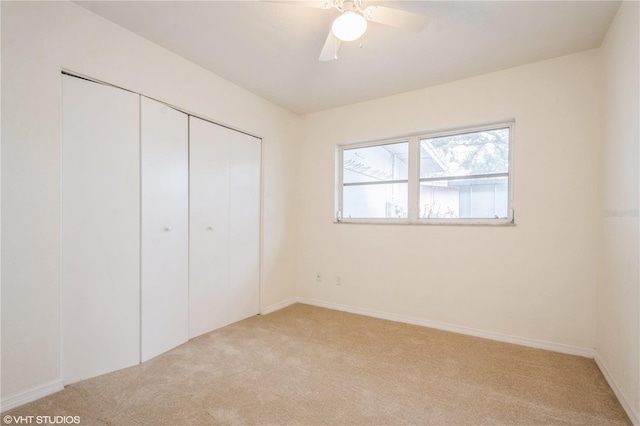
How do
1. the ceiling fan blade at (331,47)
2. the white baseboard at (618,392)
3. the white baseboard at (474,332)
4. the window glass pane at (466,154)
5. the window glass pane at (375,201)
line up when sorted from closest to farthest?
the white baseboard at (618,392), the ceiling fan blade at (331,47), the white baseboard at (474,332), the window glass pane at (466,154), the window glass pane at (375,201)

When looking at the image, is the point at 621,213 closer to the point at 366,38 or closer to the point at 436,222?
the point at 436,222

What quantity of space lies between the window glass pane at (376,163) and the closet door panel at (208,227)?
1521 millimetres

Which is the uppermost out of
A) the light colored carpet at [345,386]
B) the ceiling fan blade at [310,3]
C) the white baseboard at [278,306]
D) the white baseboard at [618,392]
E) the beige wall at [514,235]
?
the ceiling fan blade at [310,3]

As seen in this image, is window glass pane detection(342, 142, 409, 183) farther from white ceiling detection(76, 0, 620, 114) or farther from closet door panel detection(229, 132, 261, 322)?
closet door panel detection(229, 132, 261, 322)

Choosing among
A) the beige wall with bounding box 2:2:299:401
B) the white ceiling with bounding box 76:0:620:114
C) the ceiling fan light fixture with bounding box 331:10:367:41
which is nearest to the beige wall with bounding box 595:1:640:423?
the white ceiling with bounding box 76:0:620:114

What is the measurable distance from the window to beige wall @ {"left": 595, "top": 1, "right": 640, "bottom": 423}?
0.72 metres

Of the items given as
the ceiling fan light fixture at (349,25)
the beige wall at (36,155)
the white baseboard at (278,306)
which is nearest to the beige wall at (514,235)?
the white baseboard at (278,306)

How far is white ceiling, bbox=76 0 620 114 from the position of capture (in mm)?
1909

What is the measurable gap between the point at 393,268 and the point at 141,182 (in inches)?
101

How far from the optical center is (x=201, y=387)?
1.87 meters

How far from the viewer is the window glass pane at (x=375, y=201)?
332 cm

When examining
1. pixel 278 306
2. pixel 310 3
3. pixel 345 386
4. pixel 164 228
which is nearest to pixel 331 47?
pixel 310 3

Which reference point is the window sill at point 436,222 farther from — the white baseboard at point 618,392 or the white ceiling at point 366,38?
the white ceiling at point 366,38

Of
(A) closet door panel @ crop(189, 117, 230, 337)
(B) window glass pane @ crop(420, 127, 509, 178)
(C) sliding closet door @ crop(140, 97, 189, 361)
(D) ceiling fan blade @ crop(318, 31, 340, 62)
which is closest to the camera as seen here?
(D) ceiling fan blade @ crop(318, 31, 340, 62)
